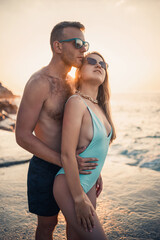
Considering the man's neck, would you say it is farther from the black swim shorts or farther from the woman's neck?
the black swim shorts

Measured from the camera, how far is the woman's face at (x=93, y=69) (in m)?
2.09

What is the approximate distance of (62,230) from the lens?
2914 millimetres

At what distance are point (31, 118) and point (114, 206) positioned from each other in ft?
8.32

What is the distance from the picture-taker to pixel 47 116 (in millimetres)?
2029

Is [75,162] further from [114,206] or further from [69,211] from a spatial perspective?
[114,206]

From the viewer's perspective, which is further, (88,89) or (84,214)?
(88,89)

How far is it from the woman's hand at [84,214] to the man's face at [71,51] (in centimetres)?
143

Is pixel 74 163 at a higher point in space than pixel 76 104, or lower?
lower

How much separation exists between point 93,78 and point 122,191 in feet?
9.52

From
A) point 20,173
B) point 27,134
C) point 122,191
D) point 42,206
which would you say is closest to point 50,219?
point 42,206

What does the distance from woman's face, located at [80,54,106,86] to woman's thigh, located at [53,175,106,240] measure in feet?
3.47

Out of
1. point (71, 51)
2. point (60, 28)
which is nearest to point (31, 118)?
point (71, 51)

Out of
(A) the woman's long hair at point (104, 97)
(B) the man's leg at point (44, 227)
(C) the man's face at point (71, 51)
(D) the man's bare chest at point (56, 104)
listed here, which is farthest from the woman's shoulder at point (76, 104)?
(B) the man's leg at point (44, 227)

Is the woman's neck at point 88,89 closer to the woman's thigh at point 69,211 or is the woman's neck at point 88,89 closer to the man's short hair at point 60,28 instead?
the man's short hair at point 60,28
